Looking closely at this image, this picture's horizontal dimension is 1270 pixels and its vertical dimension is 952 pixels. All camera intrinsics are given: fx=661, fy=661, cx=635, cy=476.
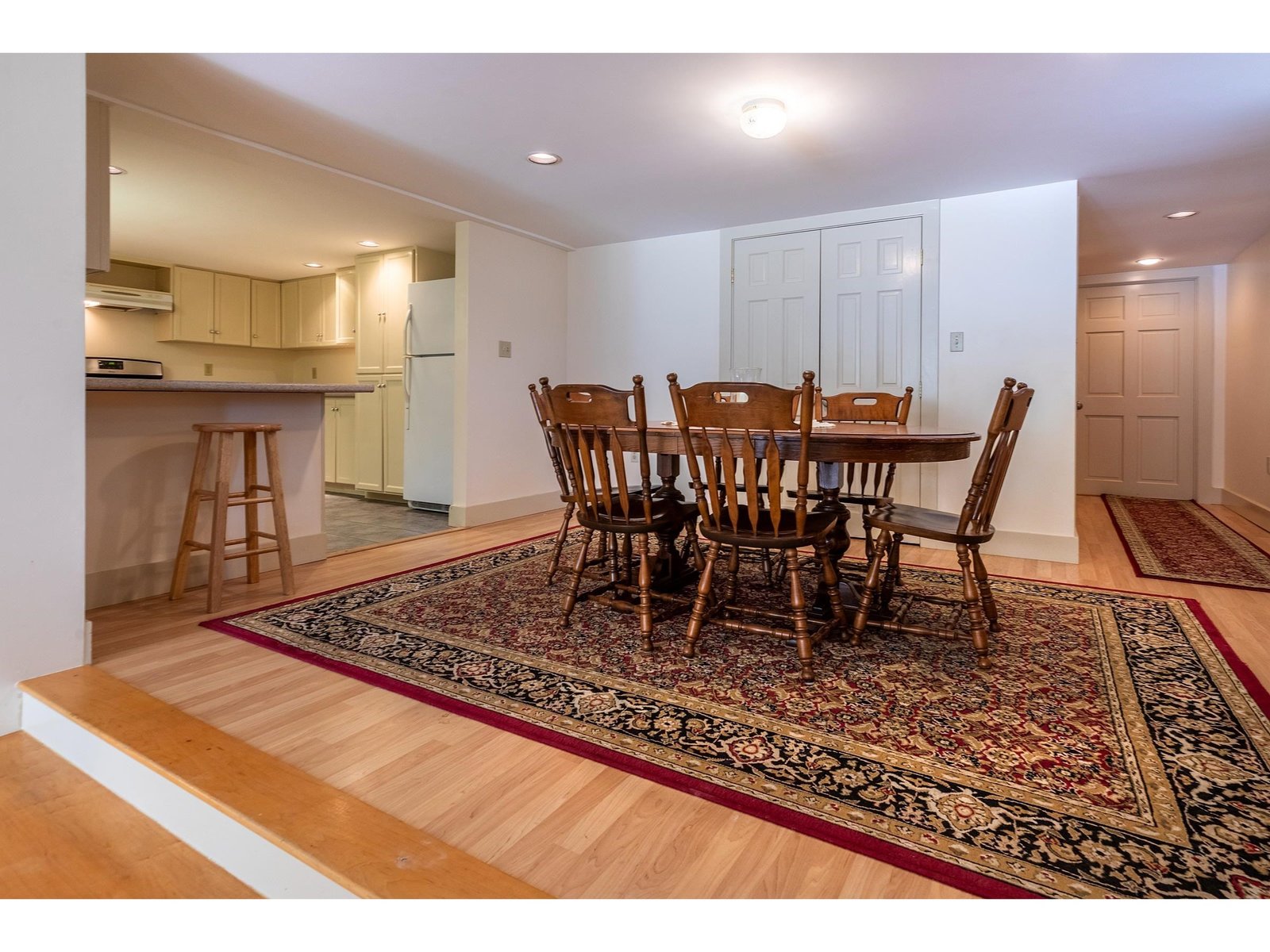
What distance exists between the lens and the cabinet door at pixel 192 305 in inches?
245

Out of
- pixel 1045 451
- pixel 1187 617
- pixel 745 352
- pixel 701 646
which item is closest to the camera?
pixel 701 646

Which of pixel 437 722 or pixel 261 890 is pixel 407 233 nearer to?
pixel 437 722

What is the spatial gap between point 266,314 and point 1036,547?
23.9ft

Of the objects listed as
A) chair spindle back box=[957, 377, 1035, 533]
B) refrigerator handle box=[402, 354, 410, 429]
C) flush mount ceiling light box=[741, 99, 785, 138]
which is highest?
flush mount ceiling light box=[741, 99, 785, 138]

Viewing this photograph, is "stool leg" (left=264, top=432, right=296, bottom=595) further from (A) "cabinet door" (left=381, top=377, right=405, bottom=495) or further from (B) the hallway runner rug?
(B) the hallway runner rug

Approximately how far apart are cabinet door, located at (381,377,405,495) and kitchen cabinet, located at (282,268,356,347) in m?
0.93

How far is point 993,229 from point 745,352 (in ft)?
5.52

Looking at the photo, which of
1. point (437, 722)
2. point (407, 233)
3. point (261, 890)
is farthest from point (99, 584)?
point (407, 233)

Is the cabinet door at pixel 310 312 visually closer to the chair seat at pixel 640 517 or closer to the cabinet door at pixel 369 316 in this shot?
the cabinet door at pixel 369 316

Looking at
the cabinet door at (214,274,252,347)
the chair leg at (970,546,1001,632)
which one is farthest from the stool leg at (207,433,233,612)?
the cabinet door at (214,274,252,347)

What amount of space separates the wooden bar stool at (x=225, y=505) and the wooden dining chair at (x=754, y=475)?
6.07ft

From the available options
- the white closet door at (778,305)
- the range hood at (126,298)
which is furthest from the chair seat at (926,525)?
the range hood at (126,298)

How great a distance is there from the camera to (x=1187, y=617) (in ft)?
8.58

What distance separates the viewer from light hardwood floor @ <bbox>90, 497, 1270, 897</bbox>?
116cm
